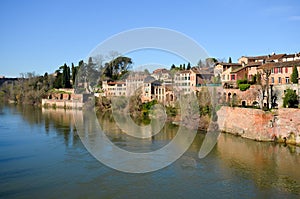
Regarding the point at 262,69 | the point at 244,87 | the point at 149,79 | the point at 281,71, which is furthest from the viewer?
the point at 149,79

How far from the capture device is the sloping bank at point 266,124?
47.5 ft

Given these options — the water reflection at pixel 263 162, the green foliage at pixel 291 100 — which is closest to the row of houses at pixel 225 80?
the green foliage at pixel 291 100

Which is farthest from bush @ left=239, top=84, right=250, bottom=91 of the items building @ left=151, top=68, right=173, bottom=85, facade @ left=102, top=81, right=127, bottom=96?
facade @ left=102, top=81, right=127, bottom=96

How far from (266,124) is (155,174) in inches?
299

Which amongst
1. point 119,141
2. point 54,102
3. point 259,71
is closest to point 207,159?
point 119,141

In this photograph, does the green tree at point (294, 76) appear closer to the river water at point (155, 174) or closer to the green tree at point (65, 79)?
the river water at point (155, 174)

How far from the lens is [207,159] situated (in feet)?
40.1

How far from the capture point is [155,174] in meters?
10.3

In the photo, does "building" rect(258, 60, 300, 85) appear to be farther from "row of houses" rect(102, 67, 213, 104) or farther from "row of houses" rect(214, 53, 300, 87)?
"row of houses" rect(102, 67, 213, 104)

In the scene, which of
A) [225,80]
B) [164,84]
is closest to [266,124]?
[225,80]

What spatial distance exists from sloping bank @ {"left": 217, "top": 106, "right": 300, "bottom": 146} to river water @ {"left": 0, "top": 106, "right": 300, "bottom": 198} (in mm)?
657

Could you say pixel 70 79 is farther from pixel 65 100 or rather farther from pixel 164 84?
pixel 164 84

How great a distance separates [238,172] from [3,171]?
25.8 ft

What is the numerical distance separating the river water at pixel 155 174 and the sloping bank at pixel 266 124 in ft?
2.15
